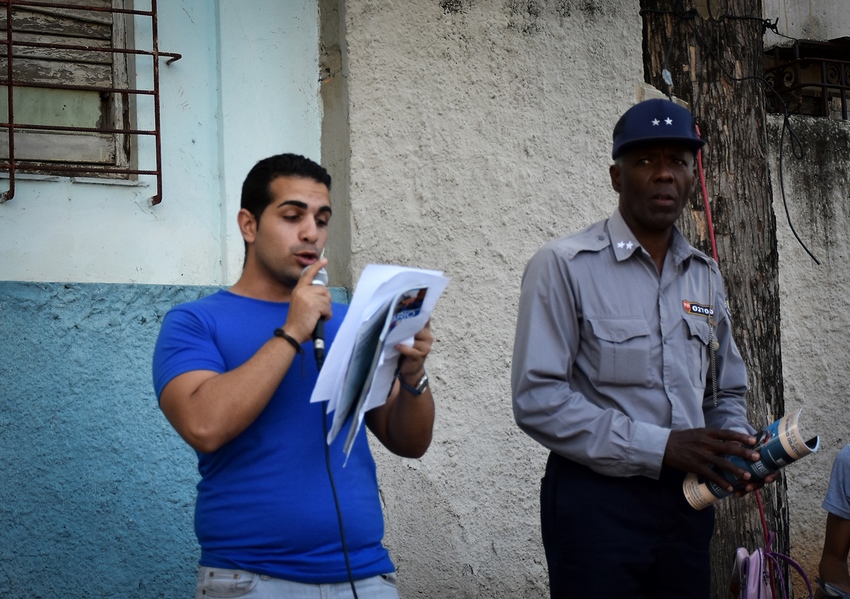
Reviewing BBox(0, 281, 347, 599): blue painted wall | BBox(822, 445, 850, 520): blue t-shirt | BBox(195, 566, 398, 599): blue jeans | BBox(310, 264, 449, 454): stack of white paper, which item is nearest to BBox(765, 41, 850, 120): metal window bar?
BBox(822, 445, 850, 520): blue t-shirt

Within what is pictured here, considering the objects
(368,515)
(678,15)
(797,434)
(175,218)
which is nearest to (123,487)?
(175,218)

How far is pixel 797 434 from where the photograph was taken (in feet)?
8.95

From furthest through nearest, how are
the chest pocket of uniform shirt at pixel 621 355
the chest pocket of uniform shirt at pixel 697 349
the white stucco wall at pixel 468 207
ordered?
1. the white stucco wall at pixel 468 207
2. the chest pocket of uniform shirt at pixel 697 349
3. the chest pocket of uniform shirt at pixel 621 355

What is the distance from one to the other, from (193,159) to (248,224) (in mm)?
1687

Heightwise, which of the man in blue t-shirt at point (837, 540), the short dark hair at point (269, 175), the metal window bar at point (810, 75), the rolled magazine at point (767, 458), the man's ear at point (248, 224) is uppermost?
the metal window bar at point (810, 75)

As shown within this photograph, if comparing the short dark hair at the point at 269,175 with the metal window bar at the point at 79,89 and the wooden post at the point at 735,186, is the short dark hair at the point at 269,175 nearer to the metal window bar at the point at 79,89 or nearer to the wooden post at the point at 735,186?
the metal window bar at the point at 79,89

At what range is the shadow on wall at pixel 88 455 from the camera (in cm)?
370

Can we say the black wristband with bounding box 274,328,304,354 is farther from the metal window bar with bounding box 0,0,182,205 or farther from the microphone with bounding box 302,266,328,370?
the metal window bar with bounding box 0,0,182,205

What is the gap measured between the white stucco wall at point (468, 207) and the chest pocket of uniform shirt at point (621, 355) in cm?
156

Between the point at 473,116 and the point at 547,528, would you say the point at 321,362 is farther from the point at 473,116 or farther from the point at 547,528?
the point at 473,116

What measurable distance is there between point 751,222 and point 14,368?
353cm

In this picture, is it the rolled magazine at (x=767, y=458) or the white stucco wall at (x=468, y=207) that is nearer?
the rolled magazine at (x=767, y=458)

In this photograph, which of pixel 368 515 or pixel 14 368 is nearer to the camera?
pixel 368 515

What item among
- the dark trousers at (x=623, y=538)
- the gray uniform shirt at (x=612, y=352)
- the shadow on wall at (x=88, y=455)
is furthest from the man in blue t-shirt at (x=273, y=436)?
the shadow on wall at (x=88, y=455)
